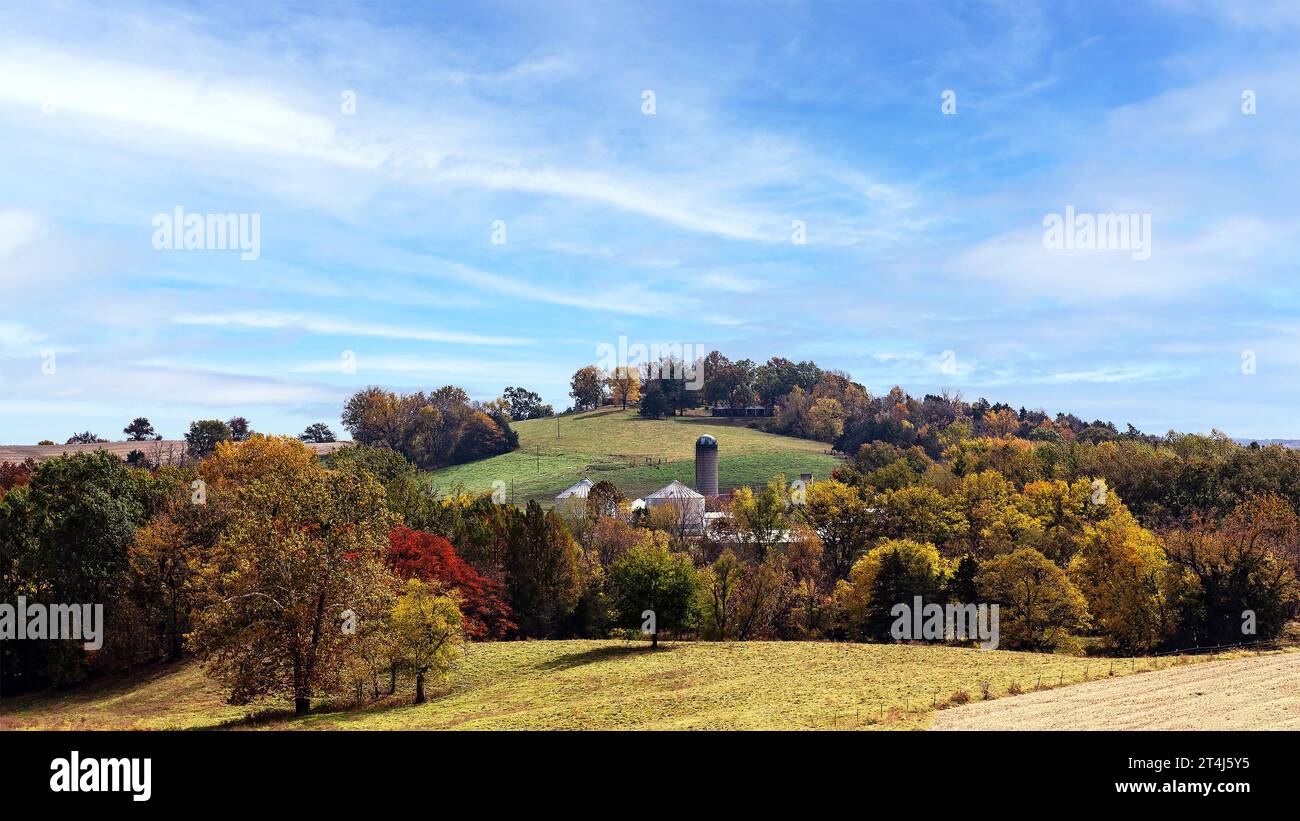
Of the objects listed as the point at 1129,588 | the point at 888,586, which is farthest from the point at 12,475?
the point at 1129,588

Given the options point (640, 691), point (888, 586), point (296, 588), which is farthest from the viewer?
point (888, 586)

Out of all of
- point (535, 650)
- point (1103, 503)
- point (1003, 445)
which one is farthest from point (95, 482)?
point (1003, 445)

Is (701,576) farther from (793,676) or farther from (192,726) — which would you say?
(192,726)

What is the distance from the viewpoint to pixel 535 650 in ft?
207

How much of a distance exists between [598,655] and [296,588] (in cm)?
2236

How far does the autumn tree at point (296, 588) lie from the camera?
4400 cm

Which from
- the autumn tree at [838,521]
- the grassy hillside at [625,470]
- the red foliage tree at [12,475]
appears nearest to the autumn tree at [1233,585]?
the autumn tree at [838,521]

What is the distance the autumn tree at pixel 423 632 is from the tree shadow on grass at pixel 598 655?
906 cm

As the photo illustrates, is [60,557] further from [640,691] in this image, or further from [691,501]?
[691,501]

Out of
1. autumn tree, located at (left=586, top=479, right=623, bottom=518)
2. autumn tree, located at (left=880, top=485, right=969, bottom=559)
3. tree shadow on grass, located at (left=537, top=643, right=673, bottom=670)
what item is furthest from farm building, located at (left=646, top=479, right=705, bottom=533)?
tree shadow on grass, located at (left=537, top=643, right=673, bottom=670)

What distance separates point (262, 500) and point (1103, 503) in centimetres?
8137

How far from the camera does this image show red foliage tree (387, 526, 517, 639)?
63062 millimetres

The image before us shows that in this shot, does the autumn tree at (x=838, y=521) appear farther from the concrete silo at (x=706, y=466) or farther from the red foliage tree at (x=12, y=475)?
the red foliage tree at (x=12, y=475)

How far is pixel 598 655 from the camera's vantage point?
60531 millimetres
